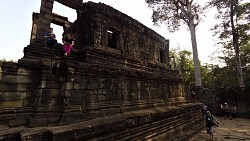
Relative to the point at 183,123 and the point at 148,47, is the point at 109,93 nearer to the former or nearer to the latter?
the point at 183,123

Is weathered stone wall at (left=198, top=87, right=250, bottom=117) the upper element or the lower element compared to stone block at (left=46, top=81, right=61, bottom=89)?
lower

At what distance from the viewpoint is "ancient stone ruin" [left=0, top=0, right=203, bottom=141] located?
3286 mm

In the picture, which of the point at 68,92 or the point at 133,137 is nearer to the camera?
the point at 68,92

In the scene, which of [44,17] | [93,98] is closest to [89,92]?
[93,98]

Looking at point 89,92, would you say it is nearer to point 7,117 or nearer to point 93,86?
point 93,86

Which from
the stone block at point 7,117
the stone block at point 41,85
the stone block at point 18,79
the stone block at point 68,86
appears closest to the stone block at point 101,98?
the stone block at point 68,86

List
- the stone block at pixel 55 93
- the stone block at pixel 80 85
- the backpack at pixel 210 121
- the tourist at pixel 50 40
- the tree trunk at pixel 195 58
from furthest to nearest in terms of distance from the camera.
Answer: the tree trunk at pixel 195 58
the backpack at pixel 210 121
the tourist at pixel 50 40
the stone block at pixel 80 85
the stone block at pixel 55 93

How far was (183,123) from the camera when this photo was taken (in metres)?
7.45

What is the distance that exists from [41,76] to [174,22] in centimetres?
1640

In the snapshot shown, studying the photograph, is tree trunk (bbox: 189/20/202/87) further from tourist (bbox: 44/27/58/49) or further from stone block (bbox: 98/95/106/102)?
tourist (bbox: 44/27/58/49)

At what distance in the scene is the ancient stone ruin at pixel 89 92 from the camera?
3286 mm

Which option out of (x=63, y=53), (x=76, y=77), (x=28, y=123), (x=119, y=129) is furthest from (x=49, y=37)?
(x=119, y=129)

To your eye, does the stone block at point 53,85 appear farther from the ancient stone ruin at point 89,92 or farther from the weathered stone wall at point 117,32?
the weathered stone wall at point 117,32

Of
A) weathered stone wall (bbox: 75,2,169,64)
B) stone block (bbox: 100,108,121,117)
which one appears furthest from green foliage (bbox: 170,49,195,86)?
stone block (bbox: 100,108,121,117)
